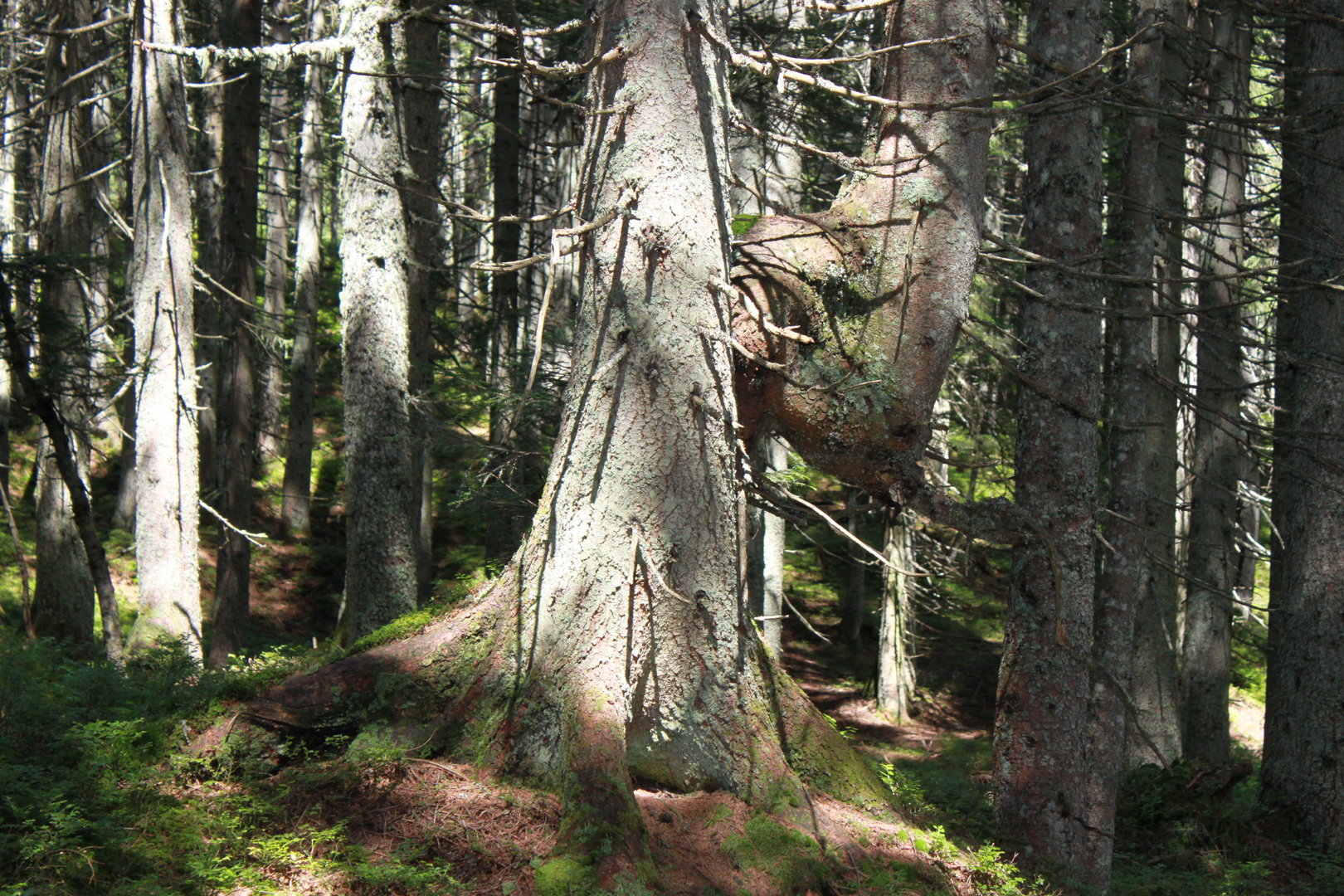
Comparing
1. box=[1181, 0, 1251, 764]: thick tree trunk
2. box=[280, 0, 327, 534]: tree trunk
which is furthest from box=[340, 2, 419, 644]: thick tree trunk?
box=[280, 0, 327, 534]: tree trunk

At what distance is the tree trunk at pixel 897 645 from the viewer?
13734 mm

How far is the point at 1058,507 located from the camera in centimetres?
579

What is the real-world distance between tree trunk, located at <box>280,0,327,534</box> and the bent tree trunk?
536 inches

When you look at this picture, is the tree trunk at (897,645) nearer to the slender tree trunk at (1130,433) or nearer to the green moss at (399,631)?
the slender tree trunk at (1130,433)

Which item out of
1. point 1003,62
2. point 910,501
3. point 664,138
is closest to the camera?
point 664,138

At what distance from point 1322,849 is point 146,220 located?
39.9 ft

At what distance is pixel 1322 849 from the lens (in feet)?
26.3

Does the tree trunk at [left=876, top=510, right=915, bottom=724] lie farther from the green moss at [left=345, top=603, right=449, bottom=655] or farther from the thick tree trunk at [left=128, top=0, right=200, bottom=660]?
the green moss at [left=345, top=603, right=449, bottom=655]

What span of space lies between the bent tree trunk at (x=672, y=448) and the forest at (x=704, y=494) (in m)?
0.02

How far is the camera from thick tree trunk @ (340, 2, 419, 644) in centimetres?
729

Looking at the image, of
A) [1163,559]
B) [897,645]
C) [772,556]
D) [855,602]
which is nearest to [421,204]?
[772,556]

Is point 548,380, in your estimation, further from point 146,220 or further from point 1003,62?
point 1003,62

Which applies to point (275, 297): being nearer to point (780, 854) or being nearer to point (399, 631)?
point (399, 631)

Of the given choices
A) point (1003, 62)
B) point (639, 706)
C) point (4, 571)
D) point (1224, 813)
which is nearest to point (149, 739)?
point (639, 706)
